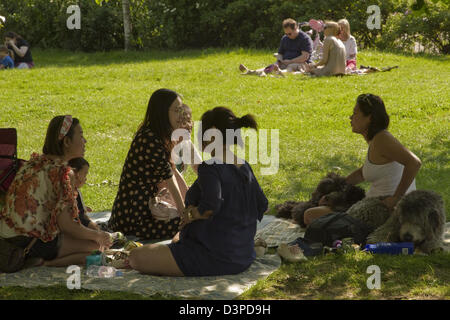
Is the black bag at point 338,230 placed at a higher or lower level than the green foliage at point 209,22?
lower

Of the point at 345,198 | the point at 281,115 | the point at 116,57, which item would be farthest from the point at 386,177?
the point at 116,57

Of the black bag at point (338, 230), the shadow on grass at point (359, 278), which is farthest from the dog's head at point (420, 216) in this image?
the black bag at point (338, 230)

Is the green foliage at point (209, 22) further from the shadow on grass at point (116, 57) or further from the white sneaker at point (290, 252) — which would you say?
the white sneaker at point (290, 252)

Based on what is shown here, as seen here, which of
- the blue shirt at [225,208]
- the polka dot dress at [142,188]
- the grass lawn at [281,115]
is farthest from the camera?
the polka dot dress at [142,188]

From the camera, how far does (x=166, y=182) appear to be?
6.42 m

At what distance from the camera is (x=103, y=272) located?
17.9 ft

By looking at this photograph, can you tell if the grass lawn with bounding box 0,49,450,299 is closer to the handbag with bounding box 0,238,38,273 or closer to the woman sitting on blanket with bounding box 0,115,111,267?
the handbag with bounding box 0,238,38,273

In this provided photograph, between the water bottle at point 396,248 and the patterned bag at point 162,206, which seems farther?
the patterned bag at point 162,206

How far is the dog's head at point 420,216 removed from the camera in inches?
223

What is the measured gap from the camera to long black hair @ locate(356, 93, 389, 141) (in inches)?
249

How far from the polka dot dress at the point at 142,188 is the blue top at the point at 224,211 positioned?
1115 mm
